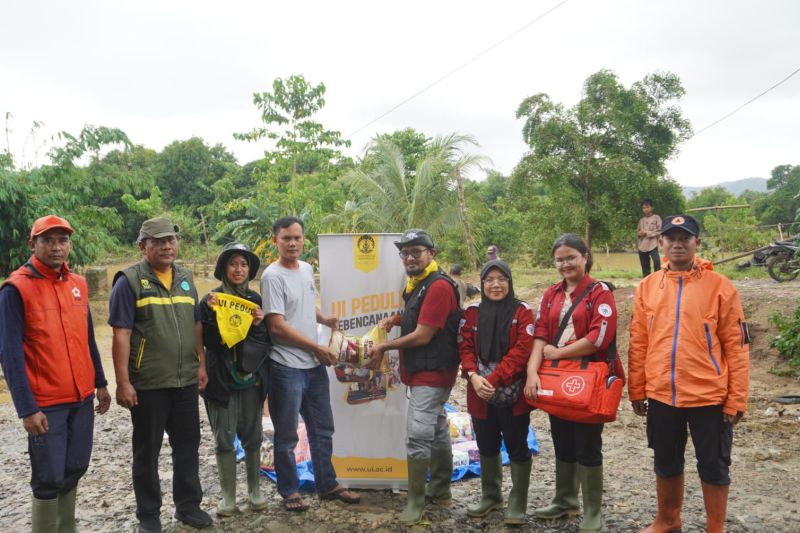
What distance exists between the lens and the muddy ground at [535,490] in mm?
3717

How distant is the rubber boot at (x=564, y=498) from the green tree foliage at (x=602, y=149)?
1200 cm

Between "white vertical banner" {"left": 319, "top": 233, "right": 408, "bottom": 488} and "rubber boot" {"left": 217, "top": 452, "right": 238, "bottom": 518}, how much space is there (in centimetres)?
79

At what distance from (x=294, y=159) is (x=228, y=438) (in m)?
14.0

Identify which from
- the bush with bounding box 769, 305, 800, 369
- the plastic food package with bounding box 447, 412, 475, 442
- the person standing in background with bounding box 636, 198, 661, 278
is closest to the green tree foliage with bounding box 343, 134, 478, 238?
the person standing in background with bounding box 636, 198, 661, 278

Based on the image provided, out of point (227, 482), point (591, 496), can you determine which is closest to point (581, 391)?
point (591, 496)

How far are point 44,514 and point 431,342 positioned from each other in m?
2.33

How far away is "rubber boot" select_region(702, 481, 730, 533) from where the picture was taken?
10.3 feet

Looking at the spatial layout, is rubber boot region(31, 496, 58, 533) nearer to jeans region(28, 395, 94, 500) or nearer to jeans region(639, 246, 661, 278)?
jeans region(28, 395, 94, 500)

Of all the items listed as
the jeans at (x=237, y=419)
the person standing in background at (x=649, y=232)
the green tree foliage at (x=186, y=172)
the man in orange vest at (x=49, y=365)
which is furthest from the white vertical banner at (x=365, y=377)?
the green tree foliage at (x=186, y=172)

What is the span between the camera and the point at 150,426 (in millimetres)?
3439

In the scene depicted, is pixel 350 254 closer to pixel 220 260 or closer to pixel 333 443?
A: pixel 220 260

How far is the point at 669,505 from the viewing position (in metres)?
3.37

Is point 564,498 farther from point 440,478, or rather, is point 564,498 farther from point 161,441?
point 161,441

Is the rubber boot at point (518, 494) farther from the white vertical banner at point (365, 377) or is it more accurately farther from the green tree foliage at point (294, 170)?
the green tree foliage at point (294, 170)
